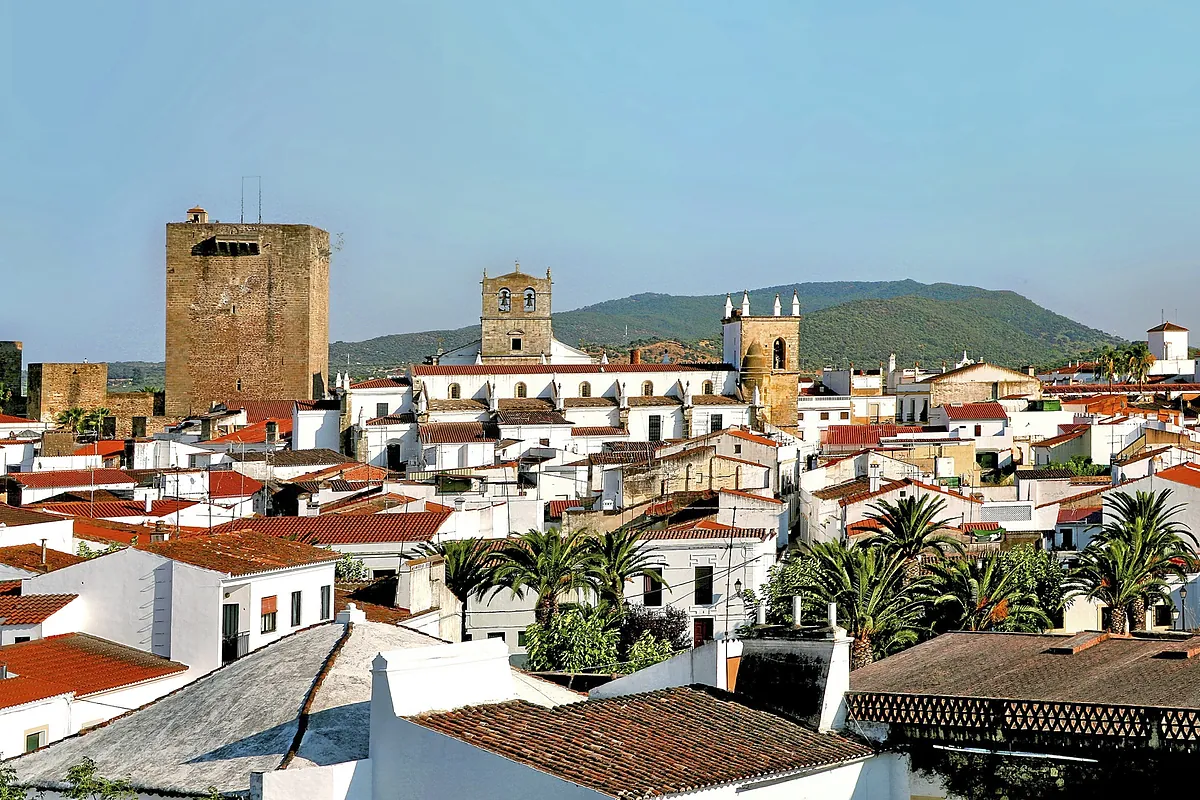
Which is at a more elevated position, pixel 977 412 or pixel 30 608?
pixel 977 412

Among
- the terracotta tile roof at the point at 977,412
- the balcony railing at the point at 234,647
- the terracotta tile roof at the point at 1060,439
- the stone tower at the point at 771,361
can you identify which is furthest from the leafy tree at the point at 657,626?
the stone tower at the point at 771,361

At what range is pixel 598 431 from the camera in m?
59.6

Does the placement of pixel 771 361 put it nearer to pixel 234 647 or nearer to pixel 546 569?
pixel 546 569

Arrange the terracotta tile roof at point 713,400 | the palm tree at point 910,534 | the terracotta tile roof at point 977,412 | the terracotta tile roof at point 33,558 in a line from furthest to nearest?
the terracotta tile roof at point 713,400 < the terracotta tile roof at point 977,412 < the palm tree at point 910,534 < the terracotta tile roof at point 33,558

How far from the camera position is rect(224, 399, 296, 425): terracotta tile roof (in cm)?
7319

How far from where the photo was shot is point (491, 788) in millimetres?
10484

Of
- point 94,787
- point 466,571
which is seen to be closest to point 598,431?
point 466,571

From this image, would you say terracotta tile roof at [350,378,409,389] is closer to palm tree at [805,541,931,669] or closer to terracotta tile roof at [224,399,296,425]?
terracotta tile roof at [224,399,296,425]

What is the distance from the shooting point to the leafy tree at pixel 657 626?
27.0 meters

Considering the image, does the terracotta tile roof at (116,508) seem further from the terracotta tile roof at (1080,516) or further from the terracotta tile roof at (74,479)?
the terracotta tile roof at (1080,516)

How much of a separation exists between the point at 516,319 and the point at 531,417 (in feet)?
52.4

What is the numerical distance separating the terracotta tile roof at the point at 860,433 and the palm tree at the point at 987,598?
31808 mm

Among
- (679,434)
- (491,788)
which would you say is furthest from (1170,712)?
(679,434)

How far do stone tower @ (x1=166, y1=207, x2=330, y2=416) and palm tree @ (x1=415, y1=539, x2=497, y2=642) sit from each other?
177 feet
